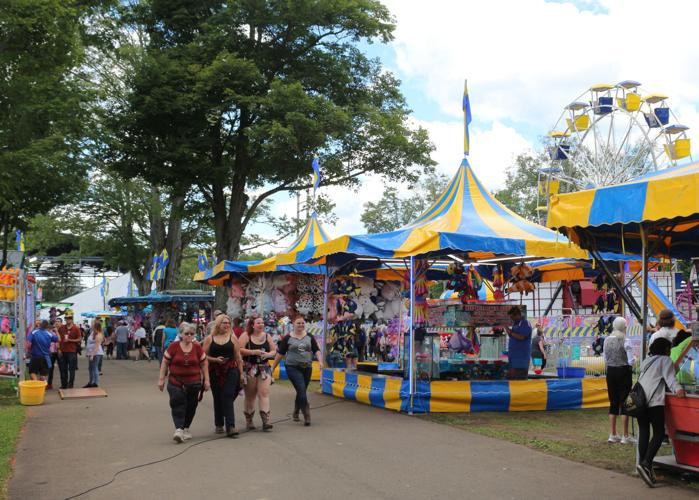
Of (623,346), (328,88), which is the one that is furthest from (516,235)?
(328,88)

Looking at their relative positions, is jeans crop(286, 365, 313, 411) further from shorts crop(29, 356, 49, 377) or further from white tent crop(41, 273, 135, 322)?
white tent crop(41, 273, 135, 322)

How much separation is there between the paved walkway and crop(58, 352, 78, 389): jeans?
5136 millimetres

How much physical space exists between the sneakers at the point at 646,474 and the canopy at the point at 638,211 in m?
2.32

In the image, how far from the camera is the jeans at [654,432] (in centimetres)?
662

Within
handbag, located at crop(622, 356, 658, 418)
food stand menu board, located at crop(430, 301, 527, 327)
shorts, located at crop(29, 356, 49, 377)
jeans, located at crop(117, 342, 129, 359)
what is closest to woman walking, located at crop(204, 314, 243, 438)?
food stand menu board, located at crop(430, 301, 527, 327)

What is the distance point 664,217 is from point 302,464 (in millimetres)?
4638

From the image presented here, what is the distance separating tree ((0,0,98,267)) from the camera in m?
14.9

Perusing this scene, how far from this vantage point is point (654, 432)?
670cm

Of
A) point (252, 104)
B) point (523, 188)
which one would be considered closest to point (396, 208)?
point (523, 188)

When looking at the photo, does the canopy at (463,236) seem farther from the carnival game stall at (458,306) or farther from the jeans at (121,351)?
the jeans at (121,351)

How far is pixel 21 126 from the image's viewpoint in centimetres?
1722

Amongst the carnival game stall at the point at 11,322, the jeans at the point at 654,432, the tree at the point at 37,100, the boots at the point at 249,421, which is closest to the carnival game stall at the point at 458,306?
the boots at the point at 249,421

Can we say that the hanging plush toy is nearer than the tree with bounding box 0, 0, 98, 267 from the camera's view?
Yes

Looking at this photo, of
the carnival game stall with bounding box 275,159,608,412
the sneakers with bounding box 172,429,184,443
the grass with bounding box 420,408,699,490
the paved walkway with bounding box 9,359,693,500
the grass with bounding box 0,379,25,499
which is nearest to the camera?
the paved walkway with bounding box 9,359,693,500
